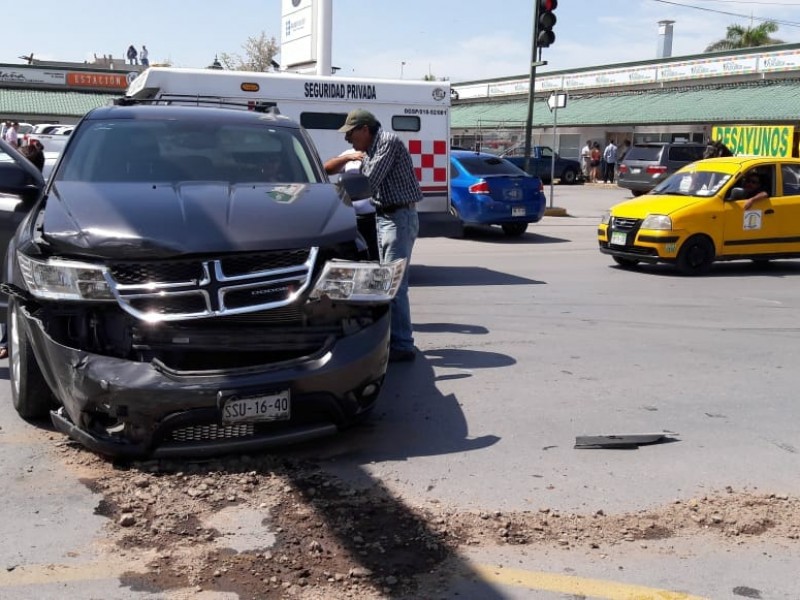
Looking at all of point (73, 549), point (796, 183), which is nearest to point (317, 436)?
point (73, 549)

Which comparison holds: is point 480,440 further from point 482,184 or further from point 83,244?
point 482,184

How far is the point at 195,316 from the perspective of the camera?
4312mm

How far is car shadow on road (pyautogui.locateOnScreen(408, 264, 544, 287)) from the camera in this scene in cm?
1116

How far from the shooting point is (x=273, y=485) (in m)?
4.38

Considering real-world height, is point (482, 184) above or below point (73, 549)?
above

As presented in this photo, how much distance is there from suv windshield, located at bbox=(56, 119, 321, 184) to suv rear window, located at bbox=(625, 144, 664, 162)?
23.8 metres

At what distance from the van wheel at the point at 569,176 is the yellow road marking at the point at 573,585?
33.4 meters

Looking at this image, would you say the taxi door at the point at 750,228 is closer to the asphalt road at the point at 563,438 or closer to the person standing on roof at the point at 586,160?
the asphalt road at the point at 563,438

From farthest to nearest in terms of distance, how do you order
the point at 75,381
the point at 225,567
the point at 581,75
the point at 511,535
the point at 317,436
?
the point at 581,75, the point at 317,436, the point at 75,381, the point at 511,535, the point at 225,567

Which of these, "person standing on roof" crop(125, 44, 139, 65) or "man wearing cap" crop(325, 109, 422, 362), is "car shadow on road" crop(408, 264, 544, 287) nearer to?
"man wearing cap" crop(325, 109, 422, 362)

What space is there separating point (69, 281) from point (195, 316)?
2.04 ft

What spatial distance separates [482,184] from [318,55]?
14.6 feet

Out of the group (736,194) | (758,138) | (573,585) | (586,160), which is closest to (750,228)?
(736,194)

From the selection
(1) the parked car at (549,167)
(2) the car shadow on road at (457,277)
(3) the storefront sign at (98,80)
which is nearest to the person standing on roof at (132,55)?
(3) the storefront sign at (98,80)
